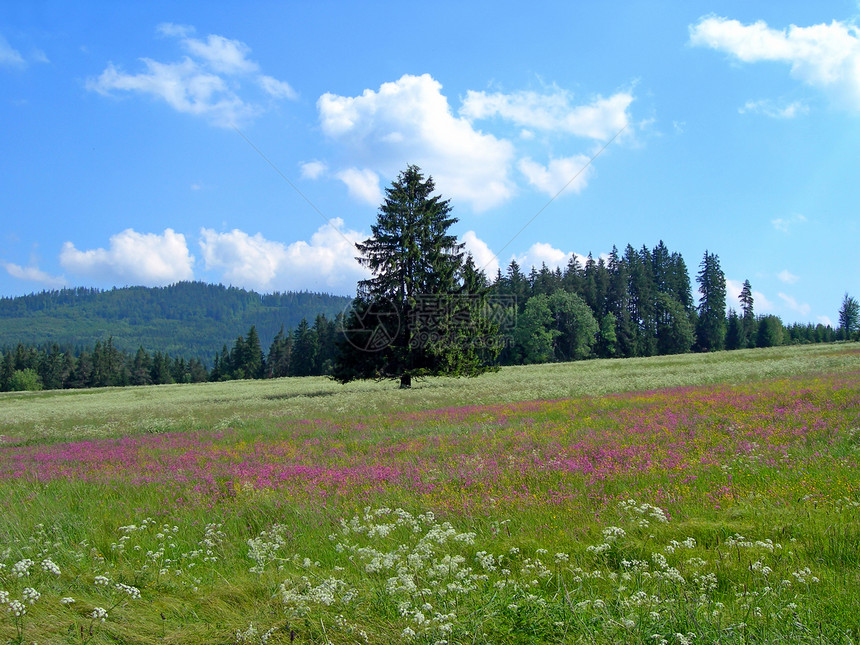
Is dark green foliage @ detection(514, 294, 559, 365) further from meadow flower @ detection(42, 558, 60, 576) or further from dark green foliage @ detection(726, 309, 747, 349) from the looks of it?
meadow flower @ detection(42, 558, 60, 576)

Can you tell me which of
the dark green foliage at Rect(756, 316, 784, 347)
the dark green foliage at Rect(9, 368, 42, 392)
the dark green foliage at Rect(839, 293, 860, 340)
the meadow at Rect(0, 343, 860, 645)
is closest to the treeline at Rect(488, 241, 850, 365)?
the dark green foliage at Rect(756, 316, 784, 347)

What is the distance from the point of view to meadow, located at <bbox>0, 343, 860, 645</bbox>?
3.90 m

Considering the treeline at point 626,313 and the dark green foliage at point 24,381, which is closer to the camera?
the treeline at point 626,313

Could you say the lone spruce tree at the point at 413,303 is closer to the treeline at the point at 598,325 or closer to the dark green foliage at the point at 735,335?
the treeline at the point at 598,325

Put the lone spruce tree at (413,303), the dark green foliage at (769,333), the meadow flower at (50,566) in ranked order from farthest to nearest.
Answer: the dark green foliage at (769,333) → the lone spruce tree at (413,303) → the meadow flower at (50,566)

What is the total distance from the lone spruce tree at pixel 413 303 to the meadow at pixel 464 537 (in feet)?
65.1

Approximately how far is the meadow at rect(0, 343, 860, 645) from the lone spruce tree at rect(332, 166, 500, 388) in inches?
781

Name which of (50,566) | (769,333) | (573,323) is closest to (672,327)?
(769,333)

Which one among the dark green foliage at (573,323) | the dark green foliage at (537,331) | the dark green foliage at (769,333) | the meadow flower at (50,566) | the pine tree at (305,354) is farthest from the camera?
the pine tree at (305,354)

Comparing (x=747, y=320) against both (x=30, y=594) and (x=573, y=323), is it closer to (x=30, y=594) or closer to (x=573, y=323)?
(x=573, y=323)

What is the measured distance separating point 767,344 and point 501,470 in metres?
115

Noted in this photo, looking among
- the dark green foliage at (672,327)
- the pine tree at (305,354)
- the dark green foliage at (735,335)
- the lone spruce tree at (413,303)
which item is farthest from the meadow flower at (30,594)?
the dark green foliage at (735,335)

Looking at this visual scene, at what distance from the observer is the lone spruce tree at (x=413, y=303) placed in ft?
107

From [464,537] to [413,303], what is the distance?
26678 mm
